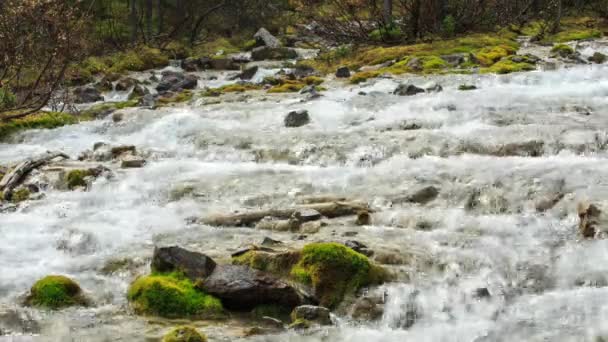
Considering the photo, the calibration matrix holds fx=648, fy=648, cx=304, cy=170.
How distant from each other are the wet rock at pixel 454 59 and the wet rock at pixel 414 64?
95 centimetres

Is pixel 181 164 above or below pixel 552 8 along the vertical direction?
below

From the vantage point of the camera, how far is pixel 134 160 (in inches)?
521

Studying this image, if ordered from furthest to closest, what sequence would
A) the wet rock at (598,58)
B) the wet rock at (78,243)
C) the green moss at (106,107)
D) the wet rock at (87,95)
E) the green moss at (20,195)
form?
1. the wet rock at (87,95)
2. the green moss at (106,107)
3. the wet rock at (598,58)
4. the green moss at (20,195)
5. the wet rock at (78,243)

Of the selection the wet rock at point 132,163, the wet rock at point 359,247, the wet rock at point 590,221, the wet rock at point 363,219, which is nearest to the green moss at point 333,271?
the wet rock at point 359,247

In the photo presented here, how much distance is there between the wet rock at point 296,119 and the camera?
14977 millimetres

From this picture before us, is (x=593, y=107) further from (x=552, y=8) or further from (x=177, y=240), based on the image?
(x=552, y=8)

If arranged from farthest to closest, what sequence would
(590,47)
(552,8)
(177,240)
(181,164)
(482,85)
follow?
1. (552,8)
2. (590,47)
3. (482,85)
4. (181,164)
5. (177,240)

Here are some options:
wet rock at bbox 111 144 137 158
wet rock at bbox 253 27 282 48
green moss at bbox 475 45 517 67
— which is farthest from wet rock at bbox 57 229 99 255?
wet rock at bbox 253 27 282 48

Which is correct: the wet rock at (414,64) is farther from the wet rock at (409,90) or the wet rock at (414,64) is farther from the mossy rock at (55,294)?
the mossy rock at (55,294)

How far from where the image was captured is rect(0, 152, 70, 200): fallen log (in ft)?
38.1

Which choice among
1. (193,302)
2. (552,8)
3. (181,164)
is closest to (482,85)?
(181,164)

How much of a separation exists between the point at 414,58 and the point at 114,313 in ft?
57.1

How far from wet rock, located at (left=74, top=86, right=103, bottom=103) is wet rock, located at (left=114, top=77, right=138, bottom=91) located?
1231 mm

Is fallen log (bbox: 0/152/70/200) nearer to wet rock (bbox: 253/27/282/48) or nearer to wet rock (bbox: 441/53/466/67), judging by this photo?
wet rock (bbox: 441/53/466/67)
